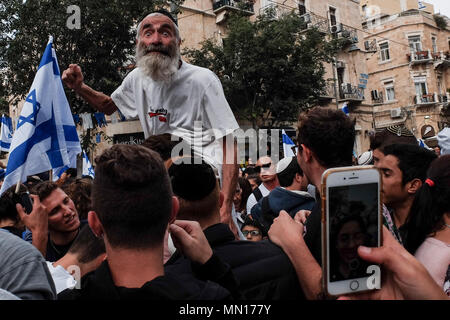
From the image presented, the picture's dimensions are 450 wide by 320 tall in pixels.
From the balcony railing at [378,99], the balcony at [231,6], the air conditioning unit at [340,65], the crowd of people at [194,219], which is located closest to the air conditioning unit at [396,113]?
the balcony railing at [378,99]

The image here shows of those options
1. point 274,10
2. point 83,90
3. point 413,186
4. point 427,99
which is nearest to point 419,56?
point 427,99

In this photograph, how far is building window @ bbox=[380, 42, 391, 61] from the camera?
33688mm

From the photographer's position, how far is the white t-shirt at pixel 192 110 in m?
2.73

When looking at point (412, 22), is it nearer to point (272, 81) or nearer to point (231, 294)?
point (272, 81)

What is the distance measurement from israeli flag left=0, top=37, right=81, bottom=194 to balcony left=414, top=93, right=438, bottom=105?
3231 cm

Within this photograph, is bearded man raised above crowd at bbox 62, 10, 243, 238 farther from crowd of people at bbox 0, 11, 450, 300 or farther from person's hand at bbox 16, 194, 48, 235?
person's hand at bbox 16, 194, 48, 235

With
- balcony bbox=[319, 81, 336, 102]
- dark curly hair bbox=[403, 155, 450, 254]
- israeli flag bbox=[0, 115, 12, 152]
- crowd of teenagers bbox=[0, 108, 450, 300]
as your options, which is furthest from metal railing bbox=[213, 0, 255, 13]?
dark curly hair bbox=[403, 155, 450, 254]

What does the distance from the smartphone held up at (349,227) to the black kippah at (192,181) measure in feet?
2.42

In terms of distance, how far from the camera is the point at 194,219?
6.47 feet

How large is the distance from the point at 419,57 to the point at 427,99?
3392 mm

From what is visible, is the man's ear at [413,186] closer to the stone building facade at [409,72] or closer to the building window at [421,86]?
the stone building facade at [409,72]

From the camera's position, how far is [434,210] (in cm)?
209

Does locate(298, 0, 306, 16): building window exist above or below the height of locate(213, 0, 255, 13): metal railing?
above

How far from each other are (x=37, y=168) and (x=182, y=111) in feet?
4.59
